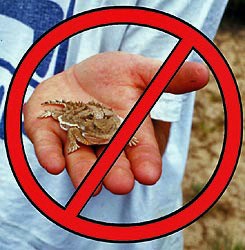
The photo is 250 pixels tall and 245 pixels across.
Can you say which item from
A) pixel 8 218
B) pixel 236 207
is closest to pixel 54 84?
pixel 8 218

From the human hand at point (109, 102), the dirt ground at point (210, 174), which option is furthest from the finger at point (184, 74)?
the dirt ground at point (210, 174)

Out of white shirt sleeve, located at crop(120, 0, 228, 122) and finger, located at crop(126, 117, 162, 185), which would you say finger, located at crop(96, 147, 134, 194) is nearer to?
finger, located at crop(126, 117, 162, 185)

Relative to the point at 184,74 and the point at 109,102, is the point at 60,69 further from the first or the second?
the point at 184,74

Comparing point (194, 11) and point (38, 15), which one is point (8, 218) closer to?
point (38, 15)

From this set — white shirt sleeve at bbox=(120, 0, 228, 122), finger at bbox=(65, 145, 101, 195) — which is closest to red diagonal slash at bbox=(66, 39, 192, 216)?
finger at bbox=(65, 145, 101, 195)

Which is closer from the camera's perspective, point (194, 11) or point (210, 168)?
point (194, 11)

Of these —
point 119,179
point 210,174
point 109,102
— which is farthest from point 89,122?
point 210,174
